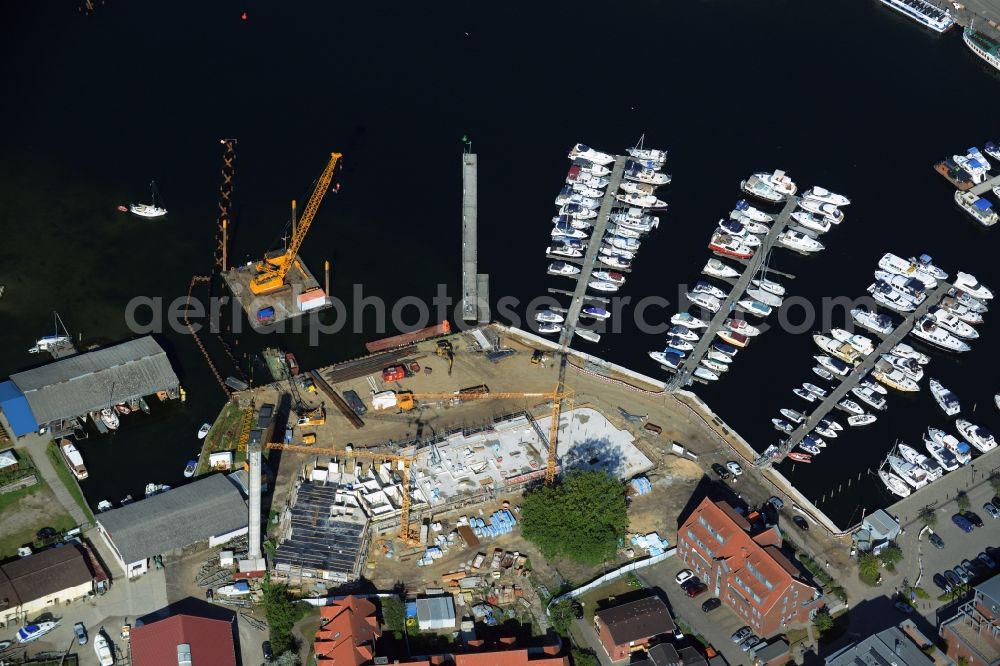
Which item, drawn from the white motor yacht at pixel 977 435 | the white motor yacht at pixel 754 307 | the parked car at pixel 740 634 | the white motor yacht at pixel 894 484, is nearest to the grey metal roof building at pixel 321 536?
the parked car at pixel 740 634

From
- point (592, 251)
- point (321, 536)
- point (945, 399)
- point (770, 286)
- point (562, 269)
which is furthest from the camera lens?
point (592, 251)

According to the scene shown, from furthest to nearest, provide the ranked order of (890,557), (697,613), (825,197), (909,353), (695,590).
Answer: (825,197), (909,353), (890,557), (695,590), (697,613)

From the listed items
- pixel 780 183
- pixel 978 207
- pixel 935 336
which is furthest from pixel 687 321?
pixel 978 207

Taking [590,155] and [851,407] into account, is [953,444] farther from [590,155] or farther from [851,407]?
[590,155]

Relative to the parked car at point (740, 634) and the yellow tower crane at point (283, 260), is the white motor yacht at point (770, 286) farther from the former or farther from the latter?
the yellow tower crane at point (283, 260)

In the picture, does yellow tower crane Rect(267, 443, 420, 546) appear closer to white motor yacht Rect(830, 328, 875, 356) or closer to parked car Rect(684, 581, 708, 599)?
parked car Rect(684, 581, 708, 599)

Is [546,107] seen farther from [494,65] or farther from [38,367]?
[38,367]
